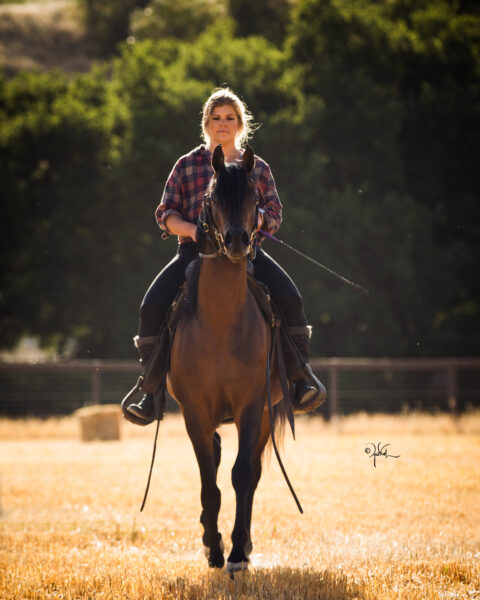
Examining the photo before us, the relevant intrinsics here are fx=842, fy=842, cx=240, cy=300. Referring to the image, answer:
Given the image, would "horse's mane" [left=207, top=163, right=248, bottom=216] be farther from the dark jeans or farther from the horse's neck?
the dark jeans

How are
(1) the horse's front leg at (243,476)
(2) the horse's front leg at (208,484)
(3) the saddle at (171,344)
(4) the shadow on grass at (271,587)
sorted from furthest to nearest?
(3) the saddle at (171,344), (2) the horse's front leg at (208,484), (1) the horse's front leg at (243,476), (4) the shadow on grass at (271,587)

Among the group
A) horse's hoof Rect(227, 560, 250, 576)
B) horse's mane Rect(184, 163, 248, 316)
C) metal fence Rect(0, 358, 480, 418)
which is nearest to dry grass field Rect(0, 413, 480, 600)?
horse's hoof Rect(227, 560, 250, 576)

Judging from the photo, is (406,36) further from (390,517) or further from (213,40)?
(390,517)

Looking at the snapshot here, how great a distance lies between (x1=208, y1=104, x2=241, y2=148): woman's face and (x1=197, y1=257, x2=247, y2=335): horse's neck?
4.60 ft

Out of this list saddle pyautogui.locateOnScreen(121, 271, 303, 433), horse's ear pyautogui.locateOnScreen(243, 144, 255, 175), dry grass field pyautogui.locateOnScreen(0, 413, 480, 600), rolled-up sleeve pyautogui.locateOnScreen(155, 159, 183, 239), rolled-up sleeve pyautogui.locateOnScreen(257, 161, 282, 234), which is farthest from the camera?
rolled-up sleeve pyautogui.locateOnScreen(155, 159, 183, 239)

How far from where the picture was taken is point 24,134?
31562 millimetres

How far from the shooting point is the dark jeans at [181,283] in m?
7.63

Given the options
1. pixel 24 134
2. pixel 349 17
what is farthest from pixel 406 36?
pixel 24 134

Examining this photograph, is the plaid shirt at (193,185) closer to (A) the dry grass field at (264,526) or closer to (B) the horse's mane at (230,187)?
(B) the horse's mane at (230,187)

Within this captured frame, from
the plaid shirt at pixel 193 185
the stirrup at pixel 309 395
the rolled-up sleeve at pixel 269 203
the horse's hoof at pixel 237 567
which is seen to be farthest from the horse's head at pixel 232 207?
the horse's hoof at pixel 237 567

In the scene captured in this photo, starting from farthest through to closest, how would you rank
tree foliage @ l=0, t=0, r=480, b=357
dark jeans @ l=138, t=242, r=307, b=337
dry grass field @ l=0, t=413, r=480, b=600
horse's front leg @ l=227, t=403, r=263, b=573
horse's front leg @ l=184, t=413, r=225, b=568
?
tree foliage @ l=0, t=0, r=480, b=357 → dark jeans @ l=138, t=242, r=307, b=337 → horse's front leg @ l=184, t=413, r=225, b=568 → horse's front leg @ l=227, t=403, r=263, b=573 → dry grass field @ l=0, t=413, r=480, b=600

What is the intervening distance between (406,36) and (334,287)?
11153mm

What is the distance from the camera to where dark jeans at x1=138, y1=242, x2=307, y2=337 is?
25.0ft

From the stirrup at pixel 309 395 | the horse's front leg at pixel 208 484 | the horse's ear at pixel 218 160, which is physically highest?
the horse's ear at pixel 218 160
